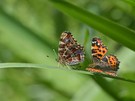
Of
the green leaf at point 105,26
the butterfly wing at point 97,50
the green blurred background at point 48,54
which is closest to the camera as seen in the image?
the green leaf at point 105,26

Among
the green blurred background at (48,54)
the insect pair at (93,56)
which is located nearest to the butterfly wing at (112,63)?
the insect pair at (93,56)

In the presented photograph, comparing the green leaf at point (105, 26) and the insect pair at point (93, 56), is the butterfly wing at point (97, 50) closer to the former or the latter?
the insect pair at point (93, 56)

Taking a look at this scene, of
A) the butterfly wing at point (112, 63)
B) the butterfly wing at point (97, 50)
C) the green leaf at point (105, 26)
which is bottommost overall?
the butterfly wing at point (112, 63)

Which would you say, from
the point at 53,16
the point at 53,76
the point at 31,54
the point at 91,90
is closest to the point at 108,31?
the point at 91,90

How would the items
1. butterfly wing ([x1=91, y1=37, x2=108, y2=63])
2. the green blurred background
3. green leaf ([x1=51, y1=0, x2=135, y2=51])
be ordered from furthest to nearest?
the green blurred background, butterfly wing ([x1=91, y1=37, x2=108, y2=63]), green leaf ([x1=51, y1=0, x2=135, y2=51])

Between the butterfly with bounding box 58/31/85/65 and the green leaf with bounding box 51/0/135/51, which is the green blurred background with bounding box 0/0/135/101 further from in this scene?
the green leaf with bounding box 51/0/135/51

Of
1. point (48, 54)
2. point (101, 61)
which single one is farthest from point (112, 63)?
point (48, 54)

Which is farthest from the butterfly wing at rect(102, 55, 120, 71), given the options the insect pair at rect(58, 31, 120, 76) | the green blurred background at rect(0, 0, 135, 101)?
the green blurred background at rect(0, 0, 135, 101)
